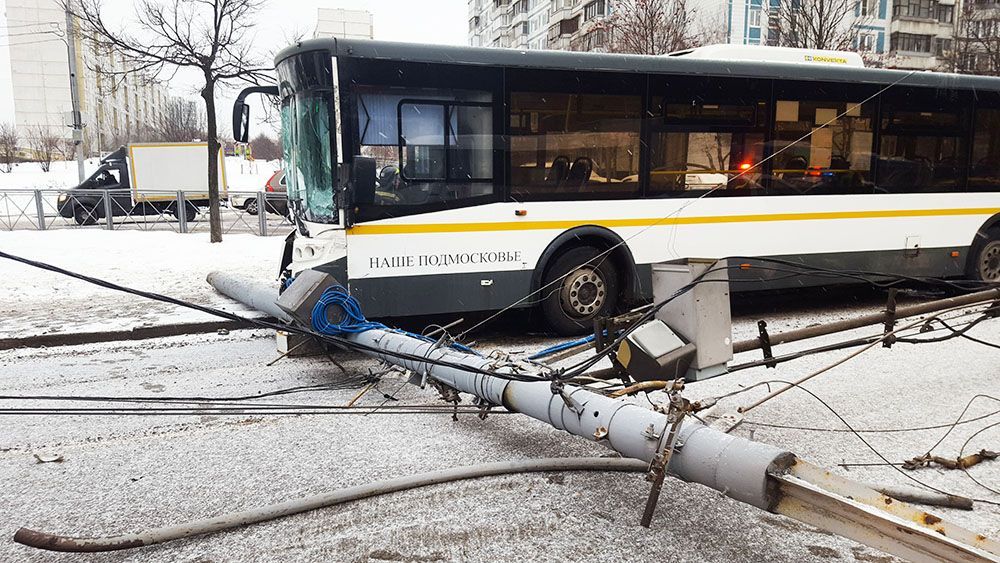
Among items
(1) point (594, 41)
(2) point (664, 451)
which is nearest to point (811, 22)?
(1) point (594, 41)

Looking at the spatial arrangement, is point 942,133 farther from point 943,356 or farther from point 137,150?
point 137,150

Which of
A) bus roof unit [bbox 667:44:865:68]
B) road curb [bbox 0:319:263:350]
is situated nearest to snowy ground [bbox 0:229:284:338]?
road curb [bbox 0:319:263:350]

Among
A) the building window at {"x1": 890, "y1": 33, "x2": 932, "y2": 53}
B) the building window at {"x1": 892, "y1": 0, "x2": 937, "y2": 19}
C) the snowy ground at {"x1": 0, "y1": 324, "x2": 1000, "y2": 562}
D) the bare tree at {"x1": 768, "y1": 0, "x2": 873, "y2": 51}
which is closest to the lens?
the snowy ground at {"x1": 0, "y1": 324, "x2": 1000, "y2": 562}

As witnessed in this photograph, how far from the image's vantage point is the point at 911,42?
197 ft

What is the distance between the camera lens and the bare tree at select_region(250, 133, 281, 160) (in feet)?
298

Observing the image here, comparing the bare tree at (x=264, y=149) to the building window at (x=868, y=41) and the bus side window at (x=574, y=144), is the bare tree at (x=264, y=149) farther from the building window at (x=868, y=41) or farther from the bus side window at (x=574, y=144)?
the bus side window at (x=574, y=144)

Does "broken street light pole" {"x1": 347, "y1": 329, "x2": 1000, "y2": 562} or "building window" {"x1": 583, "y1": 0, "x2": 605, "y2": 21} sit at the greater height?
"building window" {"x1": 583, "y1": 0, "x2": 605, "y2": 21}

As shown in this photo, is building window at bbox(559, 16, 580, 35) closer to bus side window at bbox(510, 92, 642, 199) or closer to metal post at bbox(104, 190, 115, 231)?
metal post at bbox(104, 190, 115, 231)

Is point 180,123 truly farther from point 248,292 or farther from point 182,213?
point 248,292

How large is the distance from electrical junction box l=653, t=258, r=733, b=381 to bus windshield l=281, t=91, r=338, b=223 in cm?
Result: 422

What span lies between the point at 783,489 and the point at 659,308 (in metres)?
1.63

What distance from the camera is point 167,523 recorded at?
13.3 ft

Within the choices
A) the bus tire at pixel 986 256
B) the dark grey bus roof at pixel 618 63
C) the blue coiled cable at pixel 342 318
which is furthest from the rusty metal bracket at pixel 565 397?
the bus tire at pixel 986 256

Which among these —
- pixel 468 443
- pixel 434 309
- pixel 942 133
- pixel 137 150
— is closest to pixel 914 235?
pixel 942 133
